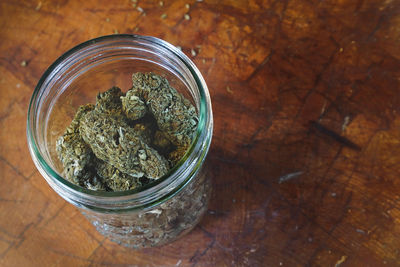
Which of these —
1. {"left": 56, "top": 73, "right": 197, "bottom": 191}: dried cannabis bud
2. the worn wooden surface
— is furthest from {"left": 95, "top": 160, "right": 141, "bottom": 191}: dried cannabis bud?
the worn wooden surface

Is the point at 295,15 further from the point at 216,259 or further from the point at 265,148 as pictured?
the point at 216,259

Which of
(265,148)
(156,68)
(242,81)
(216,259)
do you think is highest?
(156,68)

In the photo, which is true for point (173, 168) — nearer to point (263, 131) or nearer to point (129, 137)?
point (129, 137)

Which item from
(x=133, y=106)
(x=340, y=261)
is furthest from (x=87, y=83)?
(x=340, y=261)

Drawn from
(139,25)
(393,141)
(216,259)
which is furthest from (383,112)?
(139,25)

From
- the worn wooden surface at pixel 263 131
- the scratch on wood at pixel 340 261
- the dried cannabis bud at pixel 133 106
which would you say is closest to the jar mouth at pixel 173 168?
the dried cannabis bud at pixel 133 106

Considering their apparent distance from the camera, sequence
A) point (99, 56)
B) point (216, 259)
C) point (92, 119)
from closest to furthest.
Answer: point (92, 119) < point (99, 56) < point (216, 259)

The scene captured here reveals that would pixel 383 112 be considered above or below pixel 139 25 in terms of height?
below

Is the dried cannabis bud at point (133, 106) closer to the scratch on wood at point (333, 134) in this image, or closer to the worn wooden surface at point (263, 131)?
the worn wooden surface at point (263, 131)

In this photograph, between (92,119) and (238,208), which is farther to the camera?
(238,208)
